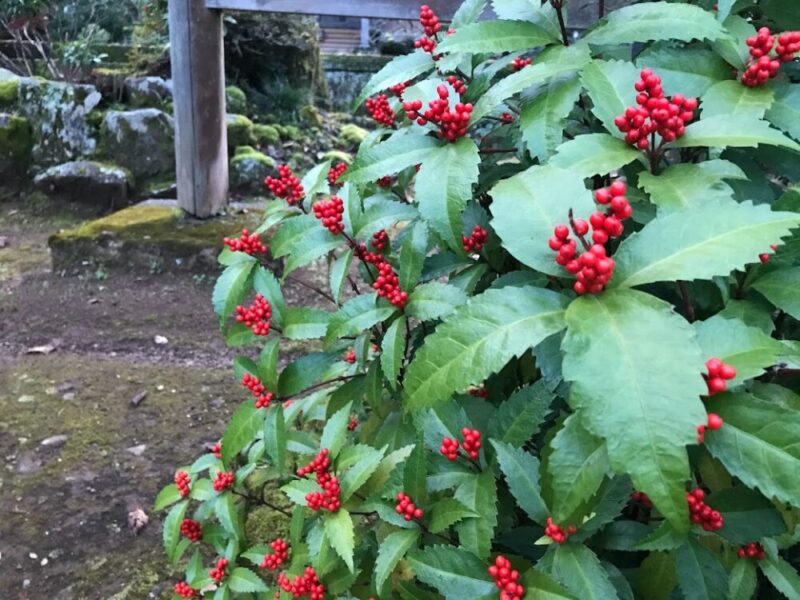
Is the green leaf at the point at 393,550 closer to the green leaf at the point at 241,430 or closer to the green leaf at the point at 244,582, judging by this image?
the green leaf at the point at 241,430

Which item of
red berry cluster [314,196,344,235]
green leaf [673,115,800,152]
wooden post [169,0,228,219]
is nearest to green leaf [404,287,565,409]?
green leaf [673,115,800,152]

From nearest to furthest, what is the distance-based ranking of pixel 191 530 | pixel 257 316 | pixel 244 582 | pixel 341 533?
pixel 341 533 → pixel 257 316 → pixel 244 582 → pixel 191 530

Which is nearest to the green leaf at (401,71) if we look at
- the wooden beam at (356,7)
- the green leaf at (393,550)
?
the green leaf at (393,550)

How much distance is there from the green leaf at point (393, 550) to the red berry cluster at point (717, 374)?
0.56 meters

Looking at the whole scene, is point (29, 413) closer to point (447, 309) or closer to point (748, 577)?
point (447, 309)

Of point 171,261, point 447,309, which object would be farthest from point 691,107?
point 171,261

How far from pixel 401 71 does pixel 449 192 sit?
427mm

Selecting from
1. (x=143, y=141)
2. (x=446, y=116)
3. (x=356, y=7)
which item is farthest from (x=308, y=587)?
(x=143, y=141)

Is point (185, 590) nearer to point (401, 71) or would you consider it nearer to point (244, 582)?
point (244, 582)

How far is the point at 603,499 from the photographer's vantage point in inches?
35.0

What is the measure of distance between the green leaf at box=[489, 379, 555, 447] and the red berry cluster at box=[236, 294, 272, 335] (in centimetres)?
53

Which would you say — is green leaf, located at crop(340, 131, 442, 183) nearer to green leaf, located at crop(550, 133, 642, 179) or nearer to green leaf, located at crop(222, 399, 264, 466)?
green leaf, located at crop(550, 133, 642, 179)

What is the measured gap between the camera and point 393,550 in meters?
1.02

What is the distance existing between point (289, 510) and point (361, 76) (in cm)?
Result: 839
